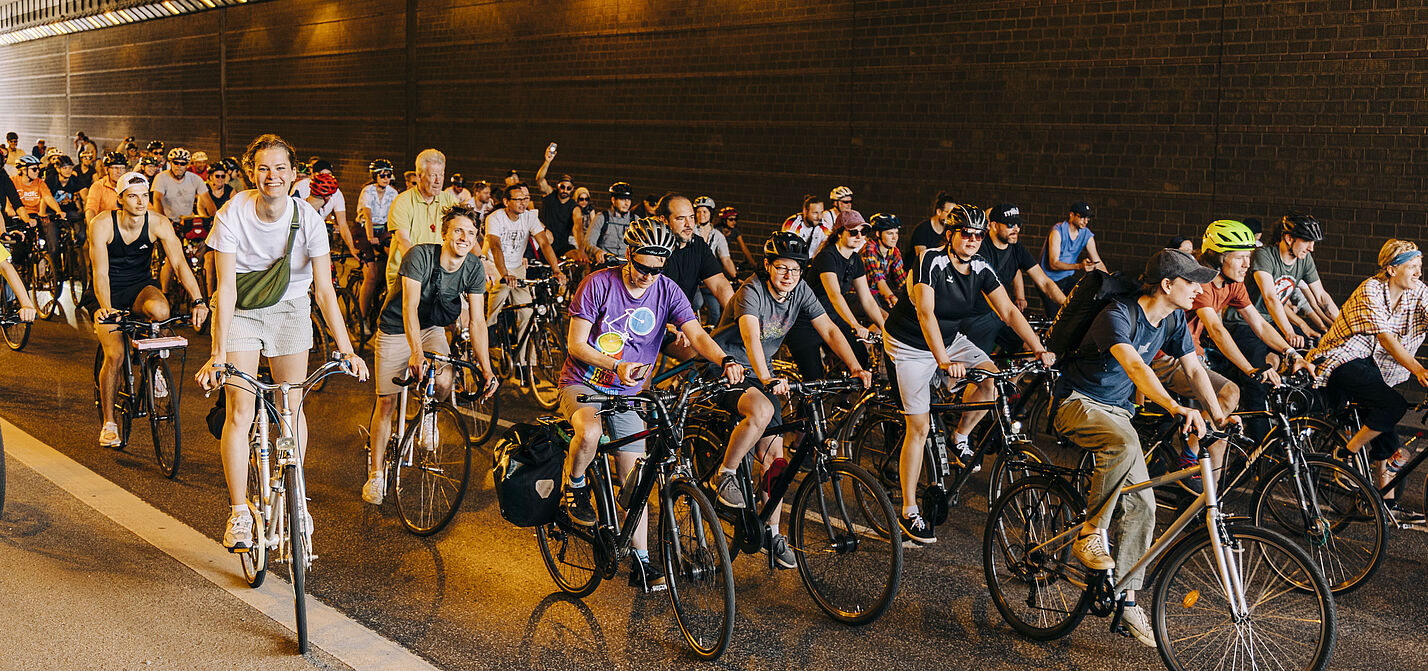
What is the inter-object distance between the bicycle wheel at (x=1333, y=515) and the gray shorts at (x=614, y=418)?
318cm

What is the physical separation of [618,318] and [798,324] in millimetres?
2338

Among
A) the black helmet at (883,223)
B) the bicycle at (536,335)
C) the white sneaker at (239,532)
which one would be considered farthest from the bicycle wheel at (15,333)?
the black helmet at (883,223)

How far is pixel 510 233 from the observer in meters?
12.5

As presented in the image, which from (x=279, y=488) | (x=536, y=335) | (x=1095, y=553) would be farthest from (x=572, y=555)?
(x=536, y=335)

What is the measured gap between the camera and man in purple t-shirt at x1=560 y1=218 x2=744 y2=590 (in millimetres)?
5895

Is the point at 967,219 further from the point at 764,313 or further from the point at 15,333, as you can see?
the point at 15,333

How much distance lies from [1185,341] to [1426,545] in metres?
2.61

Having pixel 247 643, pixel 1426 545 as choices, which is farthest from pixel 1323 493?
pixel 247 643

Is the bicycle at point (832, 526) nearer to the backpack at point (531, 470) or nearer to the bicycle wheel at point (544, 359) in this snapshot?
the backpack at point (531, 470)

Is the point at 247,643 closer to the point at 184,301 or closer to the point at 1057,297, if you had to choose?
the point at 1057,297

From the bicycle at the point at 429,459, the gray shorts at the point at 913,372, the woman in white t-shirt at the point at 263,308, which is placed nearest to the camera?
the woman in white t-shirt at the point at 263,308

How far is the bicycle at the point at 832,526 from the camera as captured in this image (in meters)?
5.71

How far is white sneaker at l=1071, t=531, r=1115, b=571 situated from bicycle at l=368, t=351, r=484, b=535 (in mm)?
3494

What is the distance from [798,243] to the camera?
6.96 m
